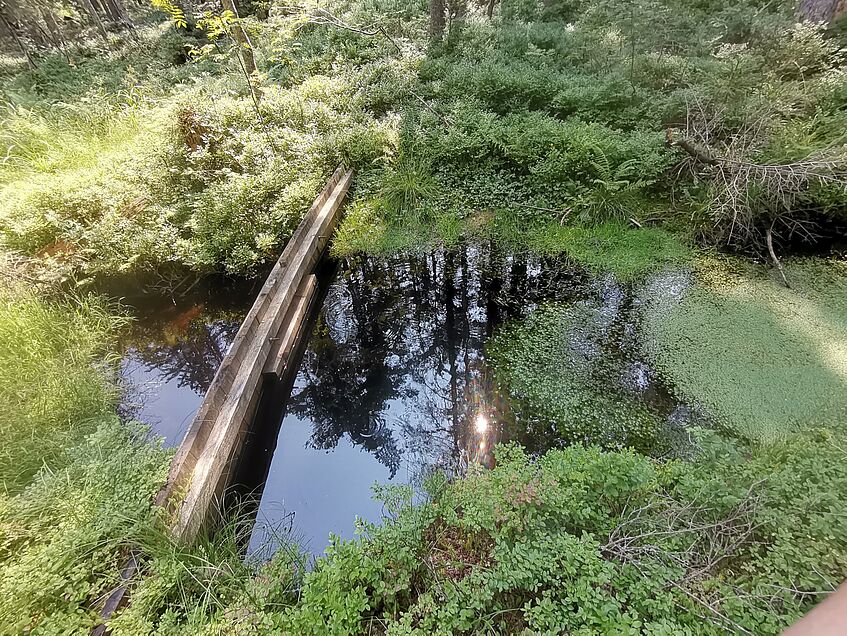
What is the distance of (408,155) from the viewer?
5484 mm

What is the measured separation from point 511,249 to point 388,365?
2038 millimetres

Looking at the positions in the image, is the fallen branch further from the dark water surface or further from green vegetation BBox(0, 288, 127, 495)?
green vegetation BBox(0, 288, 127, 495)

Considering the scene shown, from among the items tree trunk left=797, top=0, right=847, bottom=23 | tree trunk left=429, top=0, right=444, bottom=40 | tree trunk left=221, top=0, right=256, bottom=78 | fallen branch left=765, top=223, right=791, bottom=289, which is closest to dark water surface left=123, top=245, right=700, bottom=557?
fallen branch left=765, top=223, right=791, bottom=289

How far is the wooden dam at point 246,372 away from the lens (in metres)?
2.35

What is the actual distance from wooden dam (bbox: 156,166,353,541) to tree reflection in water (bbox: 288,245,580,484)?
290 mm

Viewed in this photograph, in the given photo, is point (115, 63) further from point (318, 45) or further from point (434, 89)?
point (434, 89)

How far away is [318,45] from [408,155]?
15.9 ft

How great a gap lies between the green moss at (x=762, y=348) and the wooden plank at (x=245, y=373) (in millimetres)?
3264

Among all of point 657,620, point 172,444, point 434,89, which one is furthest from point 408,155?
point 657,620

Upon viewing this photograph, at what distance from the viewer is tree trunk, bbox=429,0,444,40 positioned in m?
7.68

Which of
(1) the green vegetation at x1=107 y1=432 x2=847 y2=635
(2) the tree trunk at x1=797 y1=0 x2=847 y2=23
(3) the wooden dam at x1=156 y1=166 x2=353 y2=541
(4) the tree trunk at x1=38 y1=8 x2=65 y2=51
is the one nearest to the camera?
(1) the green vegetation at x1=107 y1=432 x2=847 y2=635

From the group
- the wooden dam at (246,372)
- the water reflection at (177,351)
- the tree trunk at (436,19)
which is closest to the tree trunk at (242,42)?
the wooden dam at (246,372)

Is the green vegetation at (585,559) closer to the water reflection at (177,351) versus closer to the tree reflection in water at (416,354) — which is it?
the tree reflection in water at (416,354)

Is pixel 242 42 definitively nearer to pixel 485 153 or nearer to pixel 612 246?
pixel 485 153
